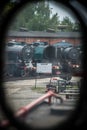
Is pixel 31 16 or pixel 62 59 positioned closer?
pixel 31 16

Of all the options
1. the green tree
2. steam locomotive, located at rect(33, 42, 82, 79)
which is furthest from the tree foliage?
steam locomotive, located at rect(33, 42, 82, 79)

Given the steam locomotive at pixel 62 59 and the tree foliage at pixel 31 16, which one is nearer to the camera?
the tree foliage at pixel 31 16

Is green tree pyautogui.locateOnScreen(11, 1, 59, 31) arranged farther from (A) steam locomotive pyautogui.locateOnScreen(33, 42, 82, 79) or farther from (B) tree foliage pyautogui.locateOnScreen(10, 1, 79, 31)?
(A) steam locomotive pyautogui.locateOnScreen(33, 42, 82, 79)

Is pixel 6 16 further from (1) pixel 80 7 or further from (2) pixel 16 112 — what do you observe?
Result: (2) pixel 16 112

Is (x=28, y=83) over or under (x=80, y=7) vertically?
under

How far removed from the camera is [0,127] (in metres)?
2.03

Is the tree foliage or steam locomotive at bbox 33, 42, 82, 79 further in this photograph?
steam locomotive at bbox 33, 42, 82, 79

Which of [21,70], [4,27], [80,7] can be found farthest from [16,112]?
[21,70]

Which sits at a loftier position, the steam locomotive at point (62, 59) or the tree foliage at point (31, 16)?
the tree foliage at point (31, 16)

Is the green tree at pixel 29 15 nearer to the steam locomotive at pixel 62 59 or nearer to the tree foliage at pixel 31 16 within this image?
the tree foliage at pixel 31 16

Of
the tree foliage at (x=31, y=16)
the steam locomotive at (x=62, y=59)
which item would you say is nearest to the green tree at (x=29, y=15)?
the tree foliage at (x=31, y=16)

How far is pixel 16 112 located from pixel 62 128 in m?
0.32

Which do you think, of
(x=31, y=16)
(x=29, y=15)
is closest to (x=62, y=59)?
(x=31, y=16)

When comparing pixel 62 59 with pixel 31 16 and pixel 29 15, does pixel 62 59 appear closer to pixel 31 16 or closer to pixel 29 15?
pixel 31 16
